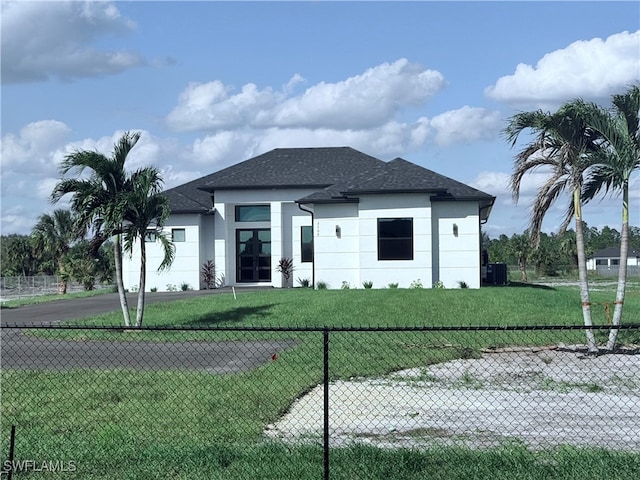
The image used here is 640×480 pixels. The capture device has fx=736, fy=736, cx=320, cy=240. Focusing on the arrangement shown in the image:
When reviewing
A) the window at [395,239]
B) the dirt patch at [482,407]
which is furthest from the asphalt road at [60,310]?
the dirt patch at [482,407]

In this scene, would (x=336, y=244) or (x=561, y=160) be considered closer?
(x=561, y=160)

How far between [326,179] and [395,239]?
7299 millimetres

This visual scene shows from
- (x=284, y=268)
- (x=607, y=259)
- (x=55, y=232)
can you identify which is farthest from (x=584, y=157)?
(x=607, y=259)

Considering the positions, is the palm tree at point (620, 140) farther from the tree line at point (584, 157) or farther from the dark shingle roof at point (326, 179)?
the dark shingle roof at point (326, 179)

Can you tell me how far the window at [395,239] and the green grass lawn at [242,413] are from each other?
28.6ft

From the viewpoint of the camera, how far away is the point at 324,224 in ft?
97.2

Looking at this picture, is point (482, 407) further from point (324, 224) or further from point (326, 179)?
point (326, 179)

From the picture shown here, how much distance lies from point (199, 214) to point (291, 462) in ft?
91.3

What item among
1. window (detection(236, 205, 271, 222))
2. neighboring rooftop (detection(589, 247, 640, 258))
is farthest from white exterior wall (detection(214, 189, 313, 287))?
neighboring rooftop (detection(589, 247, 640, 258))

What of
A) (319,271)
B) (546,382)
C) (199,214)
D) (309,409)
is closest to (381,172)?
(319,271)

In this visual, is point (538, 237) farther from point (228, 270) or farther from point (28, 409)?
point (228, 270)

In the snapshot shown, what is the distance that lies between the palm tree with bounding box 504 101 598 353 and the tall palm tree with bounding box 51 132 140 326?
31.2ft

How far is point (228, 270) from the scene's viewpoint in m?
34.9

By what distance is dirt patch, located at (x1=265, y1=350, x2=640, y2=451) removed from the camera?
8.34 meters
